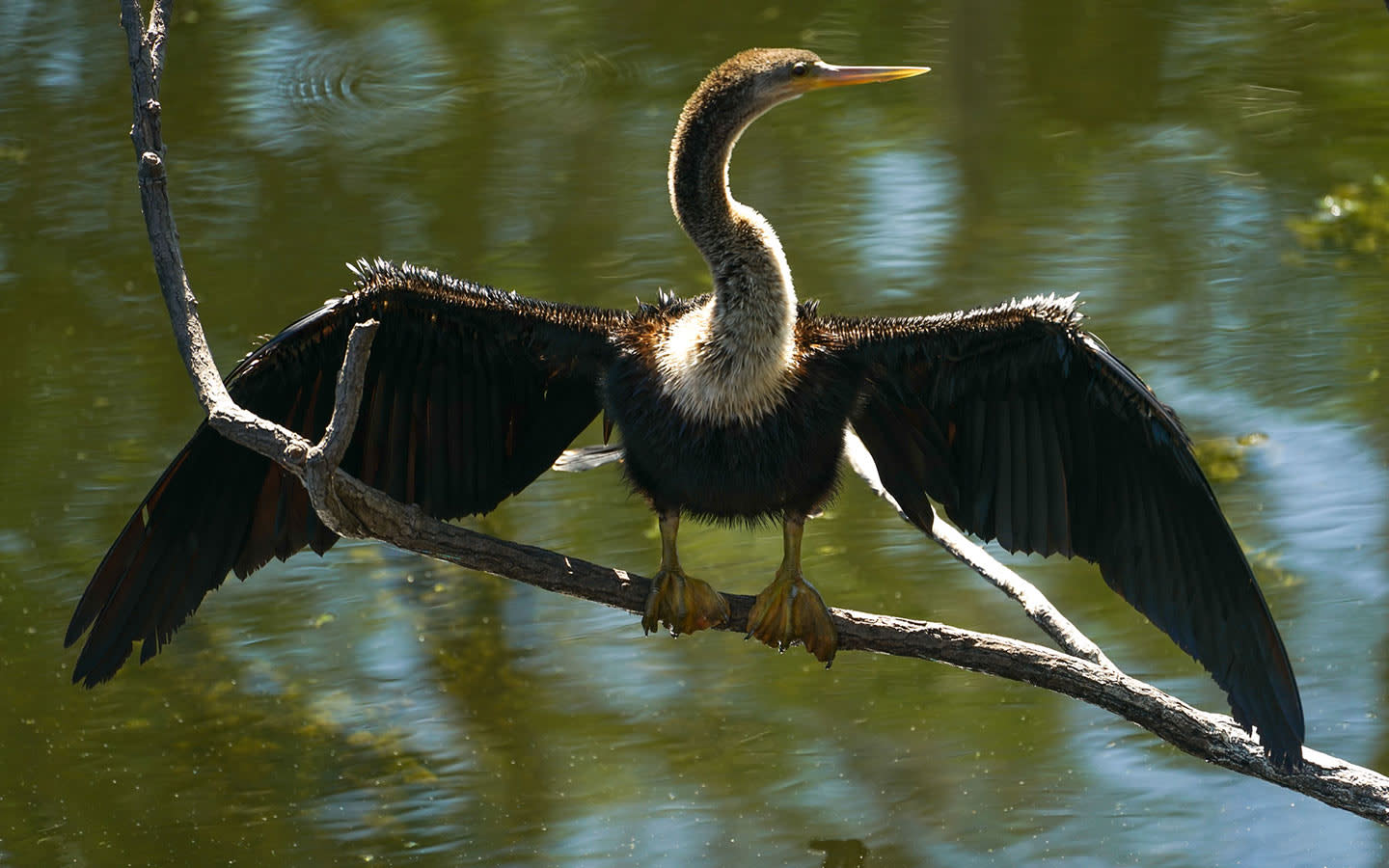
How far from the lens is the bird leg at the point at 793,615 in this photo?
335 centimetres

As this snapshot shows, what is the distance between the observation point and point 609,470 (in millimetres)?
5867

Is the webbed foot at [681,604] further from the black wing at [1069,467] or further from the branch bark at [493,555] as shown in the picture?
the black wing at [1069,467]

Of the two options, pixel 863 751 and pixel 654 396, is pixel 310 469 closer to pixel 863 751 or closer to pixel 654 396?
pixel 654 396

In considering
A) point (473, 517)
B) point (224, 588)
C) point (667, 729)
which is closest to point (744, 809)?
point (667, 729)

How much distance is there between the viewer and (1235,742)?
126 inches

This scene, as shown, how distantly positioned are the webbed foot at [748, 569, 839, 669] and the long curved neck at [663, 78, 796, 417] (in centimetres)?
43

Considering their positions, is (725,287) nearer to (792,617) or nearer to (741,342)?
(741,342)

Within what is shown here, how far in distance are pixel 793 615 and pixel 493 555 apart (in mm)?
745

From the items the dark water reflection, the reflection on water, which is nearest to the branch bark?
the dark water reflection

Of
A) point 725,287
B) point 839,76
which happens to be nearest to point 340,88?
point 839,76

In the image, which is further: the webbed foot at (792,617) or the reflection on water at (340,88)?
the reflection on water at (340,88)

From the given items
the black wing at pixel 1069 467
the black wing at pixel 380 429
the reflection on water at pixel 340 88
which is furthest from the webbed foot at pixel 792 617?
the reflection on water at pixel 340 88

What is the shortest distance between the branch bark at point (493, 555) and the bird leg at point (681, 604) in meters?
0.03

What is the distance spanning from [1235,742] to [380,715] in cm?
265
